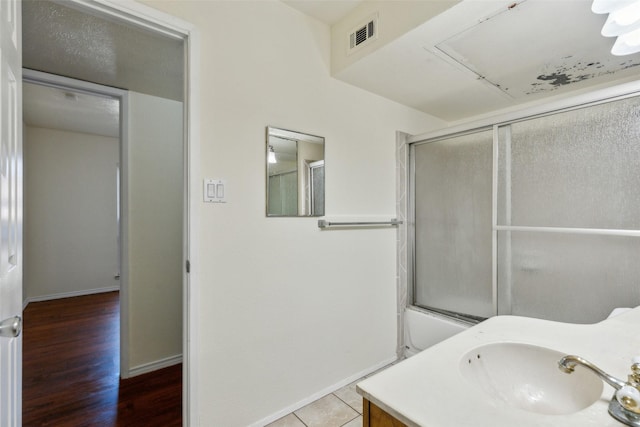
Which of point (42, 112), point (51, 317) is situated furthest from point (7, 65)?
point (51, 317)

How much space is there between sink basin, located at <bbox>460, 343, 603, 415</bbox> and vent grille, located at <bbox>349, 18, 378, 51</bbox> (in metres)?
1.59

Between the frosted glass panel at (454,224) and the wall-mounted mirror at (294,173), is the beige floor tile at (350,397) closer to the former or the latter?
the frosted glass panel at (454,224)

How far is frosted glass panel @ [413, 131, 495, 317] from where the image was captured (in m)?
2.00

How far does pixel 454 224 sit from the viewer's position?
2166 millimetres

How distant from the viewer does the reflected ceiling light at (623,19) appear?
3.48ft

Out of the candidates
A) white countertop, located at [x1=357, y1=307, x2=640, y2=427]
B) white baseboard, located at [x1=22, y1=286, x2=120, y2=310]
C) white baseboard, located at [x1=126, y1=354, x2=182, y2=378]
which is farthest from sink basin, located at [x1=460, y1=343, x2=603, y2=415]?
white baseboard, located at [x1=22, y1=286, x2=120, y2=310]

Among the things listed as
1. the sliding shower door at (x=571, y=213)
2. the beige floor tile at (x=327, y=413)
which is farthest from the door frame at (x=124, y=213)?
the sliding shower door at (x=571, y=213)

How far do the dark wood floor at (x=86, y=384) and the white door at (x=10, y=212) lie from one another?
1.02 meters

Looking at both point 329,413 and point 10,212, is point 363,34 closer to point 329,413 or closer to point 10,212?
point 10,212

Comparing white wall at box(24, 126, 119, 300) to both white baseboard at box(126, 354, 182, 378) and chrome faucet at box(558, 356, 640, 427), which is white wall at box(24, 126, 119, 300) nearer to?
white baseboard at box(126, 354, 182, 378)

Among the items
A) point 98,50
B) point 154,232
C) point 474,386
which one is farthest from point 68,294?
point 474,386

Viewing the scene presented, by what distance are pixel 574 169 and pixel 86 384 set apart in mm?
3329

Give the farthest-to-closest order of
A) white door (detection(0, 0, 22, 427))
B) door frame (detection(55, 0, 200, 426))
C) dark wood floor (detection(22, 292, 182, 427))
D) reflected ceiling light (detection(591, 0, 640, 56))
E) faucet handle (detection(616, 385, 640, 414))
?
dark wood floor (detection(22, 292, 182, 427))
door frame (detection(55, 0, 200, 426))
reflected ceiling light (detection(591, 0, 640, 56))
white door (detection(0, 0, 22, 427))
faucet handle (detection(616, 385, 640, 414))

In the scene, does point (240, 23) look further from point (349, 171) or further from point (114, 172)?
point (114, 172)
